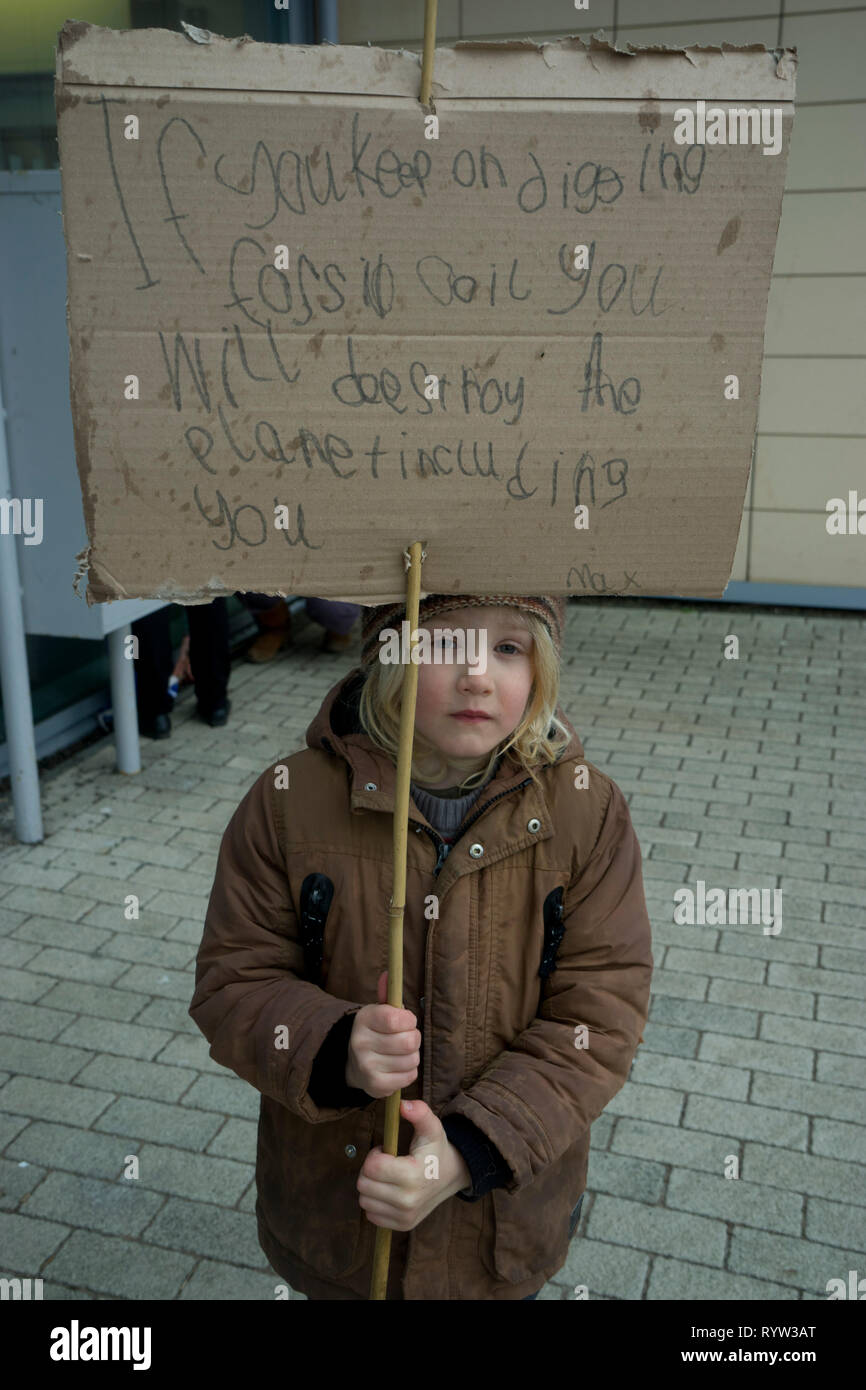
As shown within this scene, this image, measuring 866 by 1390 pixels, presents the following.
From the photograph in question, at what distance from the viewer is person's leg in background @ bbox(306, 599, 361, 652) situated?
24.4ft

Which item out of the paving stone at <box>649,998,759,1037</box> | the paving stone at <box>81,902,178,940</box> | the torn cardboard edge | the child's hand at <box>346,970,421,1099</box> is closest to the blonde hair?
the child's hand at <box>346,970,421,1099</box>

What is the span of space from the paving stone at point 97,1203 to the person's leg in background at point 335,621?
4.44 m

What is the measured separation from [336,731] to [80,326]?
78cm

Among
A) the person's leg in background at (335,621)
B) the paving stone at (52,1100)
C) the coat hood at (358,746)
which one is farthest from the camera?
the person's leg in background at (335,621)

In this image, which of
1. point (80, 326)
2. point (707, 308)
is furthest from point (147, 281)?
point (707, 308)

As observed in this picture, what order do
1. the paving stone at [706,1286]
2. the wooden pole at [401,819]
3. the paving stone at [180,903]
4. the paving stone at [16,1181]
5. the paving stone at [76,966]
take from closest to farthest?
the wooden pole at [401,819]
the paving stone at [706,1286]
the paving stone at [16,1181]
the paving stone at [76,966]
the paving stone at [180,903]

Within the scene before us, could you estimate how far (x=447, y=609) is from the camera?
1772 millimetres

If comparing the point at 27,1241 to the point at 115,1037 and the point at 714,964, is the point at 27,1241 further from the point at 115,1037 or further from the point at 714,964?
the point at 714,964

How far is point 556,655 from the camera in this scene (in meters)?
1.89

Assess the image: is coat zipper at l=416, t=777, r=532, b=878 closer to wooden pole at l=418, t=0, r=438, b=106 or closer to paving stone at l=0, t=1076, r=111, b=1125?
wooden pole at l=418, t=0, r=438, b=106

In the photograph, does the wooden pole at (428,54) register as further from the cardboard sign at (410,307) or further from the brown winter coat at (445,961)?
the brown winter coat at (445,961)

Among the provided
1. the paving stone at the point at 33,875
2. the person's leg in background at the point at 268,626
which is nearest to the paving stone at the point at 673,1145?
the paving stone at the point at 33,875

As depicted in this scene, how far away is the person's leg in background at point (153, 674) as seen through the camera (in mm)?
6070
